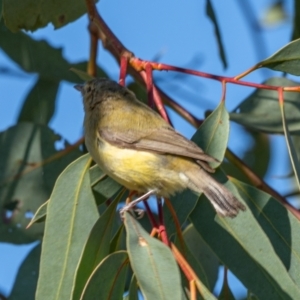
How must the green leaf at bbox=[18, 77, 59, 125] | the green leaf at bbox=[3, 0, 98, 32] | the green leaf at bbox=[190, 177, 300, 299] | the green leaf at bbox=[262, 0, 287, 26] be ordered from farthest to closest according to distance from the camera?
the green leaf at bbox=[262, 0, 287, 26]
the green leaf at bbox=[18, 77, 59, 125]
the green leaf at bbox=[3, 0, 98, 32]
the green leaf at bbox=[190, 177, 300, 299]

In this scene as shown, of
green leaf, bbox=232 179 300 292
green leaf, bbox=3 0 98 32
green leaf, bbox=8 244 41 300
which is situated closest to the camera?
green leaf, bbox=232 179 300 292

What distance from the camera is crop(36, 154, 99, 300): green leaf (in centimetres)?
277

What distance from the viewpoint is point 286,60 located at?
3.03 metres

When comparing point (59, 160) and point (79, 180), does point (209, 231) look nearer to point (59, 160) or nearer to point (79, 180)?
point (79, 180)

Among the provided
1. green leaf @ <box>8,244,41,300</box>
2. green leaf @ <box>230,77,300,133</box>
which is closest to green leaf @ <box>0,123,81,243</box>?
green leaf @ <box>8,244,41,300</box>

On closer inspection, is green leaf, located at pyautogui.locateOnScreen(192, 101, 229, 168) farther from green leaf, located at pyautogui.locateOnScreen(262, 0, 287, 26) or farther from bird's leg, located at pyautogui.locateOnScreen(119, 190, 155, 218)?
green leaf, located at pyautogui.locateOnScreen(262, 0, 287, 26)

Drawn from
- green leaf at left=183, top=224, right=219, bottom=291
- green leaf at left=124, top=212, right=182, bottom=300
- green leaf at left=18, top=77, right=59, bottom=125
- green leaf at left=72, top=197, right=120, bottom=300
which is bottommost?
green leaf at left=183, top=224, right=219, bottom=291

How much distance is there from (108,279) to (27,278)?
113 cm

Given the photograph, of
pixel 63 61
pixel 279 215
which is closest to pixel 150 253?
pixel 279 215

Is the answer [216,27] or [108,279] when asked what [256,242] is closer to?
[108,279]

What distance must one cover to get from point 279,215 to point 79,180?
779 millimetres

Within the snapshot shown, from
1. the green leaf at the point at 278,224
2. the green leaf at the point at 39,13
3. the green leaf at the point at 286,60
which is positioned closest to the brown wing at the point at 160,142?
the green leaf at the point at 278,224

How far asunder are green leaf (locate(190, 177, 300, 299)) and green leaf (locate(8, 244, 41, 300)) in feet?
3.04

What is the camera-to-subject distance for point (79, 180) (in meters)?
2.99
